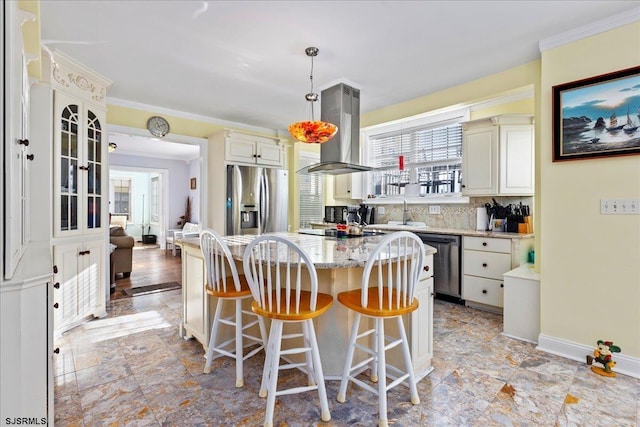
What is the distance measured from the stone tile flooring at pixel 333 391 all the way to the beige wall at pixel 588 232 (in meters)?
Answer: 0.31

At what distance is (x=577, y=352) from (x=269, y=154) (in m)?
4.23

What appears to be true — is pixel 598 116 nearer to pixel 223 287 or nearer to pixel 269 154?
pixel 223 287

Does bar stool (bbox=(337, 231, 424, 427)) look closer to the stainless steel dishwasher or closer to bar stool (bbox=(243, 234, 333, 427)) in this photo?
bar stool (bbox=(243, 234, 333, 427))

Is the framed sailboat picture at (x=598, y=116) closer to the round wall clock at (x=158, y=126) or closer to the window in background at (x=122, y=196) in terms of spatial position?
the round wall clock at (x=158, y=126)

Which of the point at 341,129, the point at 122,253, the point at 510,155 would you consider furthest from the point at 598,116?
the point at 122,253

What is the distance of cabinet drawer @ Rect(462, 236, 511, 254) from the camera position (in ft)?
10.6

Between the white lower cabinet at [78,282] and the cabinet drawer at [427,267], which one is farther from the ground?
the cabinet drawer at [427,267]

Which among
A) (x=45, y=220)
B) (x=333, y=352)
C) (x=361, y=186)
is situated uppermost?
(x=361, y=186)

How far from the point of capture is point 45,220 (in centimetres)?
233

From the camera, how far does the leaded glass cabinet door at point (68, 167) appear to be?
2730 millimetres

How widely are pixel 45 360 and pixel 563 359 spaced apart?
3.13 metres

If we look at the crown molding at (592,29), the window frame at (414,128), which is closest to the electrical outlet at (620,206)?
the crown molding at (592,29)

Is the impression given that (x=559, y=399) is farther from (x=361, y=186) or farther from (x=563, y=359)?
(x=361, y=186)

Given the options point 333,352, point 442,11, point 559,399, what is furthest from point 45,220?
point 559,399
